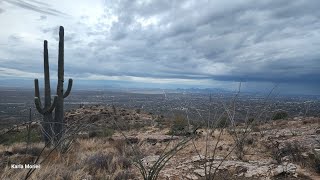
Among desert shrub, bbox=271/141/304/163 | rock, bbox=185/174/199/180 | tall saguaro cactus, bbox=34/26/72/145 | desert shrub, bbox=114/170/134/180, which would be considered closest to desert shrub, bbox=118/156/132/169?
desert shrub, bbox=114/170/134/180

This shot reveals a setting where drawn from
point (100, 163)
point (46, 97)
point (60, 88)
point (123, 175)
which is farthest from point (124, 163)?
point (46, 97)

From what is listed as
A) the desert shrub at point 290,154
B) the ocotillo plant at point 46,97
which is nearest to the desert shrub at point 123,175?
→ the desert shrub at point 290,154

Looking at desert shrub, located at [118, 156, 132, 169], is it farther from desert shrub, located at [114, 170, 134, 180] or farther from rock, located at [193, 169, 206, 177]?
rock, located at [193, 169, 206, 177]

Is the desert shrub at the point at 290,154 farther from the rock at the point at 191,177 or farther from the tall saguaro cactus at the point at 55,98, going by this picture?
the tall saguaro cactus at the point at 55,98

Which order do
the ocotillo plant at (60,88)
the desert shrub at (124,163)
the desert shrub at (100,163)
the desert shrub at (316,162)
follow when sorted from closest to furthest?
1. the desert shrub at (316,162)
2. the desert shrub at (100,163)
3. the desert shrub at (124,163)
4. the ocotillo plant at (60,88)

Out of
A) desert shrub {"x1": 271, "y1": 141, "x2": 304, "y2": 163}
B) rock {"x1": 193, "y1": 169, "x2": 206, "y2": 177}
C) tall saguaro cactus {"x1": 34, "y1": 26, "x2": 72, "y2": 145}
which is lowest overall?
rock {"x1": 193, "y1": 169, "x2": 206, "y2": 177}

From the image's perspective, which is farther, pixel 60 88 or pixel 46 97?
pixel 46 97

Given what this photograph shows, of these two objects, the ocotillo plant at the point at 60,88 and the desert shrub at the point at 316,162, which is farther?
the ocotillo plant at the point at 60,88

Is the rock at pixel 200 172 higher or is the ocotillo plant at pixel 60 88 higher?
the ocotillo plant at pixel 60 88

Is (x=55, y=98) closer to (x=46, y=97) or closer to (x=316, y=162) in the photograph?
(x=46, y=97)

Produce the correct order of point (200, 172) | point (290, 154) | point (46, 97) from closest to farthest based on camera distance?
point (200, 172)
point (290, 154)
point (46, 97)

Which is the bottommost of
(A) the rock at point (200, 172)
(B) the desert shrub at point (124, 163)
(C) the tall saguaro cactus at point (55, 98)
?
(B) the desert shrub at point (124, 163)

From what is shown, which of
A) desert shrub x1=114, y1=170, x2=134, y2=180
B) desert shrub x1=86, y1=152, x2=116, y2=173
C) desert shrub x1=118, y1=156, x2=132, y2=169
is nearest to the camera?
desert shrub x1=114, y1=170, x2=134, y2=180

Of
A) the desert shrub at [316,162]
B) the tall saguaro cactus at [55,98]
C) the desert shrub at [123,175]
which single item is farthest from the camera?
the tall saguaro cactus at [55,98]
